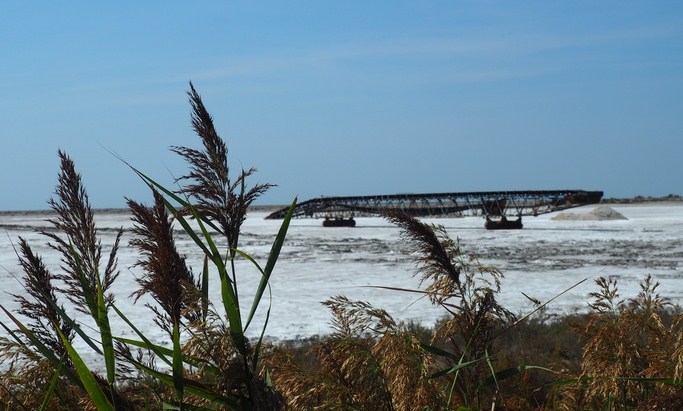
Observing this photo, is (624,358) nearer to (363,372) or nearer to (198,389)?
(363,372)

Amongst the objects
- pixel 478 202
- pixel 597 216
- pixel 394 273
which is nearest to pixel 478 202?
pixel 478 202

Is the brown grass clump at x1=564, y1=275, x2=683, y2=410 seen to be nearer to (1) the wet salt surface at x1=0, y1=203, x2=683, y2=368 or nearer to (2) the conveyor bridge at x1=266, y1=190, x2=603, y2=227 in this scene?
(1) the wet salt surface at x1=0, y1=203, x2=683, y2=368

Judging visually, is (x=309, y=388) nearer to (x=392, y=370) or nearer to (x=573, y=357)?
(x=392, y=370)

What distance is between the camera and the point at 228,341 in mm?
1660

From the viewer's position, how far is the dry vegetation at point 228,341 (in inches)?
65.5

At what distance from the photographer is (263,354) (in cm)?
197

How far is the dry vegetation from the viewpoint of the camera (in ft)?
5.46

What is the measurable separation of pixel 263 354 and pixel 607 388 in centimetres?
98

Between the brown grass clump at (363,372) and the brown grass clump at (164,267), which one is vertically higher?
the brown grass clump at (164,267)

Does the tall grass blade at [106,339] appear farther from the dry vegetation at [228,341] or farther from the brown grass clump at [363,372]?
the brown grass clump at [363,372]

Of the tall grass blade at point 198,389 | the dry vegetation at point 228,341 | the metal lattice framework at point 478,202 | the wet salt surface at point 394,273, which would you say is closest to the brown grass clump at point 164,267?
the dry vegetation at point 228,341

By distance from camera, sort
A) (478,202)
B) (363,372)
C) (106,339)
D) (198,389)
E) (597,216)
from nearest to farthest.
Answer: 1. (106,339)
2. (198,389)
3. (363,372)
4. (597,216)
5. (478,202)

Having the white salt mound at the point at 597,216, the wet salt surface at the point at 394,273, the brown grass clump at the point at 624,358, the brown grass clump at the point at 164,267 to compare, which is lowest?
the wet salt surface at the point at 394,273

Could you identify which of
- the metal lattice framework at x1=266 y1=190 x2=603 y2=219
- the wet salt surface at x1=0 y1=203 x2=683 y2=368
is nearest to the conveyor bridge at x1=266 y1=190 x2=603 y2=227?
the metal lattice framework at x1=266 y1=190 x2=603 y2=219
